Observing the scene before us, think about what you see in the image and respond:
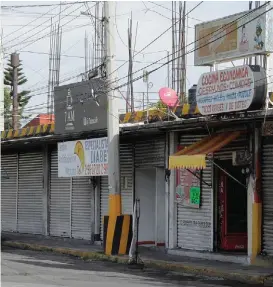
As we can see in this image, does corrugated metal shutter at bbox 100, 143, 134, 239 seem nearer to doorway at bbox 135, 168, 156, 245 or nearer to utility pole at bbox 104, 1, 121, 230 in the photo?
doorway at bbox 135, 168, 156, 245

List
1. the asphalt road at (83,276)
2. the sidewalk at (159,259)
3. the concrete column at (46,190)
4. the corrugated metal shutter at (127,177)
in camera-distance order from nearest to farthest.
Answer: the asphalt road at (83,276) → the sidewalk at (159,259) → the corrugated metal shutter at (127,177) → the concrete column at (46,190)

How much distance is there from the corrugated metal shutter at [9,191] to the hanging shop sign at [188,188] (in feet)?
36.9

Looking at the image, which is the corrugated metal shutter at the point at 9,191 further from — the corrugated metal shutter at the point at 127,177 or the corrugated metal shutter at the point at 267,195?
the corrugated metal shutter at the point at 267,195

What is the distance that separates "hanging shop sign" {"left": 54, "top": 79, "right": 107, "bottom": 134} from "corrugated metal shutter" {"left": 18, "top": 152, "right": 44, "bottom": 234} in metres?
3.91

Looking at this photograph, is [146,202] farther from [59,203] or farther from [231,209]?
[59,203]

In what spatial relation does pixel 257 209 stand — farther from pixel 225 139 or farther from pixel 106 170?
pixel 106 170

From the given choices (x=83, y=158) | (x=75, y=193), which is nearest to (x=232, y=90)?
(x=83, y=158)

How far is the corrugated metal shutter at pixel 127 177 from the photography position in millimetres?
22297

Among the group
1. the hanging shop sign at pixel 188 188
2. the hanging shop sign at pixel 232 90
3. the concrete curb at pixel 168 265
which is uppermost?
the hanging shop sign at pixel 232 90

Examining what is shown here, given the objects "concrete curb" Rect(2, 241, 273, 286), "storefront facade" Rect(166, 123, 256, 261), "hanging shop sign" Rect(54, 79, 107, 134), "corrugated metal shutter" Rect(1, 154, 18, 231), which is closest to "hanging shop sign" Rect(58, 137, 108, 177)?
"hanging shop sign" Rect(54, 79, 107, 134)

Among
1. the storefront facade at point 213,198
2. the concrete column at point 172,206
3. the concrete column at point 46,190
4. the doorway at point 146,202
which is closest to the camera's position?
the storefront facade at point 213,198

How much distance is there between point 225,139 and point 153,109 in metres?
4.40

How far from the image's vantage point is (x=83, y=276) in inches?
585

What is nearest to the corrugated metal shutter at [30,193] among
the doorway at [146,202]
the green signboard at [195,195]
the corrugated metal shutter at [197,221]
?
the doorway at [146,202]
